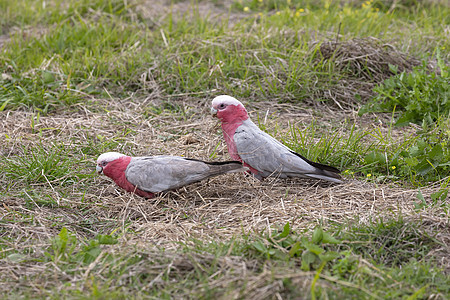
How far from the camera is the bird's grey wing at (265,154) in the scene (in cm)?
358

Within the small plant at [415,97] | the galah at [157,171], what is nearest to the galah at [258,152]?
the galah at [157,171]

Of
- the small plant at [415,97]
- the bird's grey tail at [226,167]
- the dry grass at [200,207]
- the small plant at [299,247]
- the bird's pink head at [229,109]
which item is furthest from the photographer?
the small plant at [415,97]

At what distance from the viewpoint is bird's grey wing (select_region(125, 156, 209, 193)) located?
11.3 ft

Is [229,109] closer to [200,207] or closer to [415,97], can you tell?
[200,207]

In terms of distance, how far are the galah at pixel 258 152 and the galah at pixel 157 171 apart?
0.22 meters

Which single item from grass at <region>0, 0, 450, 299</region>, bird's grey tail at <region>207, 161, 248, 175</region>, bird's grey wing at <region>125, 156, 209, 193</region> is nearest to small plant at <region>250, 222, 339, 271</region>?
grass at <region>0, 0, 450, 299</region>

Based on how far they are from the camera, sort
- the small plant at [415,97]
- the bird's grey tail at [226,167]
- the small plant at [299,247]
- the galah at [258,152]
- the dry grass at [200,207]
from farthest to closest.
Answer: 1. the small plant at [415,97]
2. the galah at [258,152]
3. the bird's grey tail at [226,167]
4. the dry grass at [200,207]
5. the small plant at [299,247]

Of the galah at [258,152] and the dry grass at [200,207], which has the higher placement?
the galah at [258,152]

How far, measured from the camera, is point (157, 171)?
3.46 metres

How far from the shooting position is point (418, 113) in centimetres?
448

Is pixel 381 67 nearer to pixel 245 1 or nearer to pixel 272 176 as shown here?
pixel 272 176

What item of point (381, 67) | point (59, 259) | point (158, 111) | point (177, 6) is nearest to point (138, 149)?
point (158, 111)

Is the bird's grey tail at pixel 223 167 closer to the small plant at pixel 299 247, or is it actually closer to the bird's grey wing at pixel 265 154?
the bird's grey wing at pixel 265 154

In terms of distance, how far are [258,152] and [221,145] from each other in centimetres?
73
